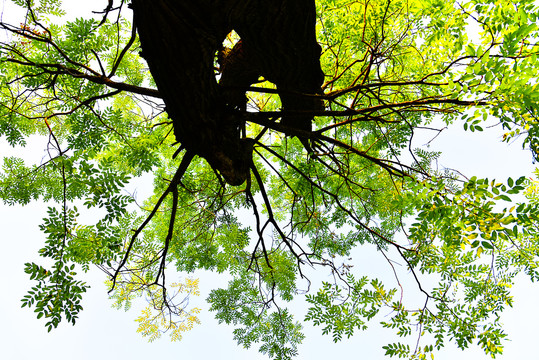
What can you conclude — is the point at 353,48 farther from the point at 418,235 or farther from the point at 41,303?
the point at 41,303

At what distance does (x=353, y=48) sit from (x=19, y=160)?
3883 millimetres

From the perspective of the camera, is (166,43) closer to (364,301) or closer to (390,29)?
(390,29)

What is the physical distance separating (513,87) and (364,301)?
1972 millimetres

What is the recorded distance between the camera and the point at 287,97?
7.62 ft

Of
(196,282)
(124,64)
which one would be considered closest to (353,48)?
(124,64)

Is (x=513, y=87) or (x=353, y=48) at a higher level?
(x=353, y=48)

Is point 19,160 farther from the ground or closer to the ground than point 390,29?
closer to the ground

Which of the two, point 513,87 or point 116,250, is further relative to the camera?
point 116,250

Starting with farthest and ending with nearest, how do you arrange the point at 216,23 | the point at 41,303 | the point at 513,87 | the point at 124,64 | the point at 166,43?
the point at 124,64 → the point at 41,303 → the point at 216,23 → the point at 166,43 → the point at 513,87

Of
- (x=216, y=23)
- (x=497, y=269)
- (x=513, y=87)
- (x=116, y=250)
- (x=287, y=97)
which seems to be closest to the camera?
(x=513, y=87)

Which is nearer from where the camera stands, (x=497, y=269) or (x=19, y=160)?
(x=19, y=160)

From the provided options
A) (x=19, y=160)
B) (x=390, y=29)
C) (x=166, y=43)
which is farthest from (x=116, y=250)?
(x=390, y=29)

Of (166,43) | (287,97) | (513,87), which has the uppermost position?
(287,97)

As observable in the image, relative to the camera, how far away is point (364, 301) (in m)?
2.51
